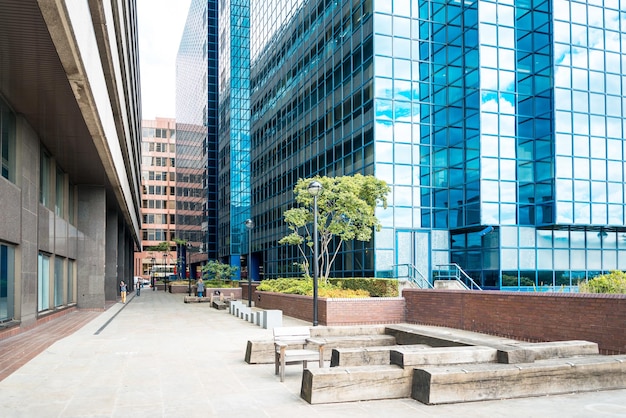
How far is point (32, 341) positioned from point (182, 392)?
9.27m

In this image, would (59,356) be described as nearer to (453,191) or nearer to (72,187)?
(72,187)

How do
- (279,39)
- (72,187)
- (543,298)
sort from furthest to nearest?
(279,39) → (72,187) → (543,298)

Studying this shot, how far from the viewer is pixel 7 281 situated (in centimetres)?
1812

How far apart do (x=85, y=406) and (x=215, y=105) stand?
81.1 meters

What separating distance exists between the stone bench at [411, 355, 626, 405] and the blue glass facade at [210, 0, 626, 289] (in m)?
22.1

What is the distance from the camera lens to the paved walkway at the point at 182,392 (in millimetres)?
8086

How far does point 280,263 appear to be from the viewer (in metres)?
48.8

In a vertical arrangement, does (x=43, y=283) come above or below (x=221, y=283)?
above

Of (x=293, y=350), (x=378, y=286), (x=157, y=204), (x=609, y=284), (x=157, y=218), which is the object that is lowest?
(x=293, y=350)

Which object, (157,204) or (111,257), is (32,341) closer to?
(111,257)

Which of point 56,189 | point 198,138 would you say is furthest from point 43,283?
point 198,138

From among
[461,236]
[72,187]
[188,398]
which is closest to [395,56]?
[461,236]

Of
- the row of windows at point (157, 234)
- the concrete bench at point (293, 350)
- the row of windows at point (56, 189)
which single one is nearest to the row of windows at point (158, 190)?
the row of windows at point (157, 234)

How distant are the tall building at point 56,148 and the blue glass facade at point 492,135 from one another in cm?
1453
